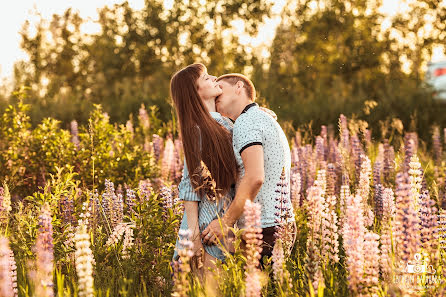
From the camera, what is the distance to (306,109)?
11.8m

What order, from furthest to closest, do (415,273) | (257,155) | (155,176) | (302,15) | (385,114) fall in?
1. (302,15)
2. (385,114)
3. (155,176)
4. (257,155)
5. (415,273)

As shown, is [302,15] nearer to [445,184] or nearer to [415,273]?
[445,184]

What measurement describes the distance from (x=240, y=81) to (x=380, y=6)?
15116 mm

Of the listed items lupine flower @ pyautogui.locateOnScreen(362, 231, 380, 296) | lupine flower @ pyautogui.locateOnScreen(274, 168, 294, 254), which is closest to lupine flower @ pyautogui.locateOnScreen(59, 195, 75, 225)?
lupine flower @ pyautogui.locateOnScreen(274, 168, 294, 254)

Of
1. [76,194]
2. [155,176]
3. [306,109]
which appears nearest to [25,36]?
[306,109]

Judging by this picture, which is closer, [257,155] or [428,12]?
[257,155]

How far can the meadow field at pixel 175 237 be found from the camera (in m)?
2.73

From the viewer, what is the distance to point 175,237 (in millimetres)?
4043

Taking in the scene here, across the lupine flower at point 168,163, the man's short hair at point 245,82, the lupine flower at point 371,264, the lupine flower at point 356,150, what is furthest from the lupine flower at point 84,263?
the lupine flower at point 356,150

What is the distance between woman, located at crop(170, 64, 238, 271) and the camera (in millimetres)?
3672

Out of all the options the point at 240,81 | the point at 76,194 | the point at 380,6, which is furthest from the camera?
the point at 380,6

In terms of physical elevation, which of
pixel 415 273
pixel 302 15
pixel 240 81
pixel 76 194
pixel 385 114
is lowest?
pixel 415 273

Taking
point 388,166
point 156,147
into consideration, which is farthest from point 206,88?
point 156,147

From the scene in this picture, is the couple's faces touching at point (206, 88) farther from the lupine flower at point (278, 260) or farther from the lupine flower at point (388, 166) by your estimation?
the lupine flower at point (388, 166)
